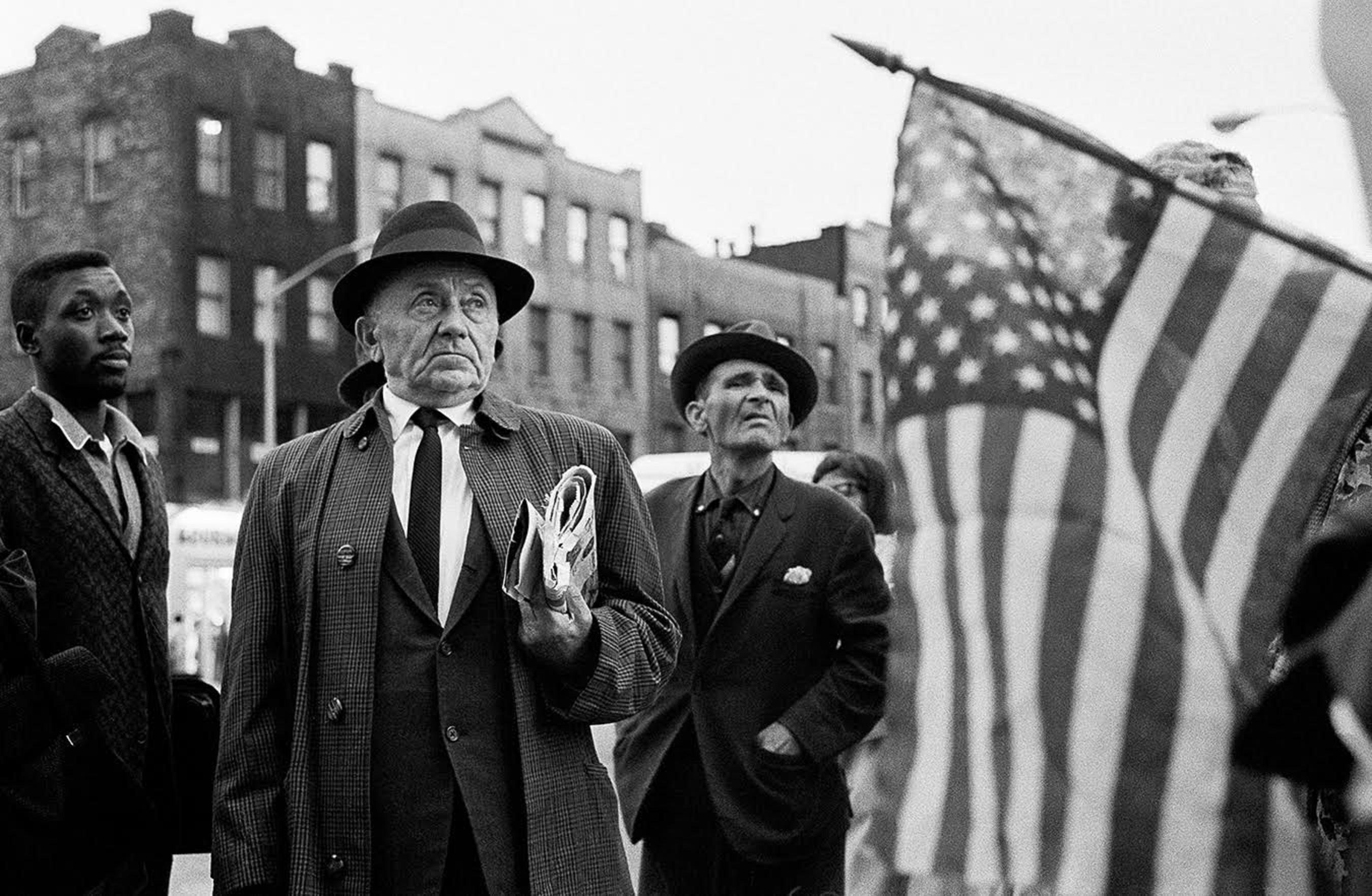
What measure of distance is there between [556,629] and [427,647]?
1.13ft

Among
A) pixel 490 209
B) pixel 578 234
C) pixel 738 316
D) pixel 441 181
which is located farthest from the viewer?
pixel 738 316

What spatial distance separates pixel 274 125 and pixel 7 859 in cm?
4383

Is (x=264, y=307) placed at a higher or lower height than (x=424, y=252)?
higher

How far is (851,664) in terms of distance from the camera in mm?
6621

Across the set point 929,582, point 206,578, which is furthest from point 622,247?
point 929,582

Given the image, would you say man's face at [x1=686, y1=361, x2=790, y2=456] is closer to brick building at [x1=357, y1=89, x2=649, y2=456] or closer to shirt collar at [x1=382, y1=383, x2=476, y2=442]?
shirt collar at [x1=382, y1=383, x2=476, y2=442]

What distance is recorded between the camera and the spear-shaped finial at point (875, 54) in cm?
365

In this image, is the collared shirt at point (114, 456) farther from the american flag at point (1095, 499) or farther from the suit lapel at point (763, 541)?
the american flag at point (1095, 499)

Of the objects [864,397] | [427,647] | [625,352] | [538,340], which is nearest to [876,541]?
[427,647]

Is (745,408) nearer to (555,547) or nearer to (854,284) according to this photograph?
(555,547)

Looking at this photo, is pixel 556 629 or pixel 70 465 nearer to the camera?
pixel 556 629

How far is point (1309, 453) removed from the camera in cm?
337

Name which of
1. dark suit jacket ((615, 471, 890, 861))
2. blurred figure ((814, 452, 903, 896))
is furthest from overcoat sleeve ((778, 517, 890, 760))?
blurred figure ((814, 452, 903, 896))

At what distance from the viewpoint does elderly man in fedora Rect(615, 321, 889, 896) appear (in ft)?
21.2
